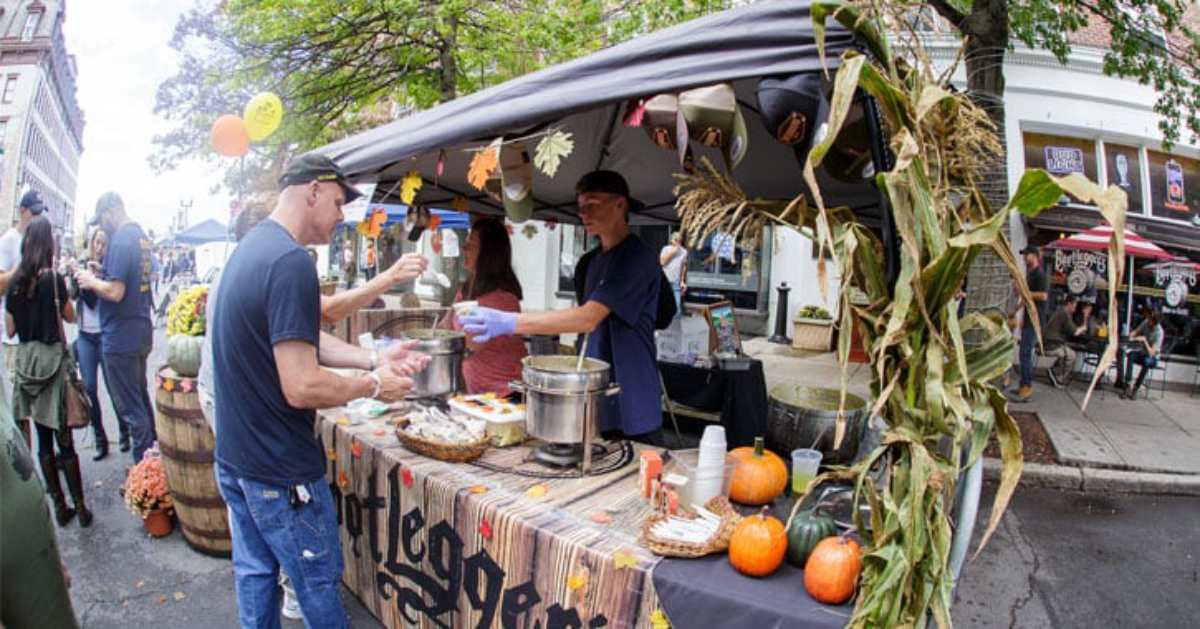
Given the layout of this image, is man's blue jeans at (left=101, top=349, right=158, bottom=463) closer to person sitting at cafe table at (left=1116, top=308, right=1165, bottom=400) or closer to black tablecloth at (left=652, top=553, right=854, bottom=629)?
black tablecloth at (left=652, top=553, right=854, bottom=629)

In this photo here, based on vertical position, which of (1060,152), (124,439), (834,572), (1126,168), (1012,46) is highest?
(1060,152)

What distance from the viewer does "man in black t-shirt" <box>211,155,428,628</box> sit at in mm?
1977

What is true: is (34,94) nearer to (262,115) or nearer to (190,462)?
(262,115)

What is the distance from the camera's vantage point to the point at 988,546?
4.45 metres

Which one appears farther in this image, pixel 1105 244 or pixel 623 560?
Answer: pixel 1105 244

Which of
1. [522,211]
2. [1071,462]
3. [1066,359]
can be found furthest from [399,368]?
[1066,359]

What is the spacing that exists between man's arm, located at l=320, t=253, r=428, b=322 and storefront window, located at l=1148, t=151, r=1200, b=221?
14273mm

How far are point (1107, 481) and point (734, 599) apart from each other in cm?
596

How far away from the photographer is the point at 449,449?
258 cm

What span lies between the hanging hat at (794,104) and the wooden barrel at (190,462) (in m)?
3.25

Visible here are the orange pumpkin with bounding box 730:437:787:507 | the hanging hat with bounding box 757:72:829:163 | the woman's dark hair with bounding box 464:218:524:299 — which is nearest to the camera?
the hanging hat with bounding box 757:72:829:163


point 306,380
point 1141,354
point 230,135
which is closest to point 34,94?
point 306,380

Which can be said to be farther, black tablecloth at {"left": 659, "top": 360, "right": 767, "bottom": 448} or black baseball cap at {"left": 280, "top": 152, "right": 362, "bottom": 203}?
black tablecloth at {"left": 659, "top": 360, "right": 767, "bottom": 448}

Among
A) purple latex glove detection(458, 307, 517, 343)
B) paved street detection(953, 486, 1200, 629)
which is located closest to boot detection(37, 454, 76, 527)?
purple latex glove detection(458, 307, 517, 343)
